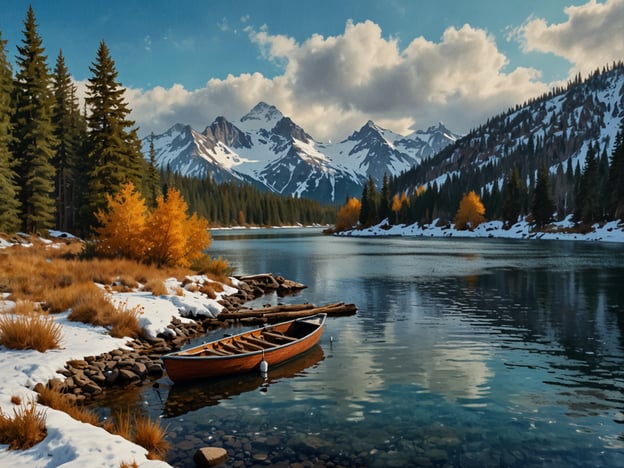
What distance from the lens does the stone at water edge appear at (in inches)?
342

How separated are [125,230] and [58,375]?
60.4ft

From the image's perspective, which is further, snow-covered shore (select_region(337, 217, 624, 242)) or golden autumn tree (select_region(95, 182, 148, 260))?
snow-covered shore (select_region(337, 217, 624, 242))

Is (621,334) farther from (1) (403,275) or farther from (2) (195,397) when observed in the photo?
(1) (403,275)

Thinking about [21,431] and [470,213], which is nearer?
[21,431]

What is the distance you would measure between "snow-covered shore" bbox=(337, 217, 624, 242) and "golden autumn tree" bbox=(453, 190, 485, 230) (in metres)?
1.82

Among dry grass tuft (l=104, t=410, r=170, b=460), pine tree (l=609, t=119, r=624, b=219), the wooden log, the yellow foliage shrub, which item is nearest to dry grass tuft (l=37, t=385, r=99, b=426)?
dry grass tuft (l=104, t=410, r=170, b=460)

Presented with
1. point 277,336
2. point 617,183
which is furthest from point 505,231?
point 277,336

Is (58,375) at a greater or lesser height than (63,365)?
lesser

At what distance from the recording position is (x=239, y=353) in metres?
14.5

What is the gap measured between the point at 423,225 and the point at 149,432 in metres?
142

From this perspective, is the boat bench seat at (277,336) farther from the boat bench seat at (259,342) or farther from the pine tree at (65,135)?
the pine tree at (65,135)

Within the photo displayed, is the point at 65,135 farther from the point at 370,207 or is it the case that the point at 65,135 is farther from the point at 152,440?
the point at 370,207

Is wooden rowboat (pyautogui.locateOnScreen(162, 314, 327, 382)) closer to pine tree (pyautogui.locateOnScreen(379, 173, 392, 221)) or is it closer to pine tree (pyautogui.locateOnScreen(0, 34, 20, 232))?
pine tree (pyautogui.locateOnScreen(0, 34, 20, 232))

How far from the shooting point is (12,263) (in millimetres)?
23328
